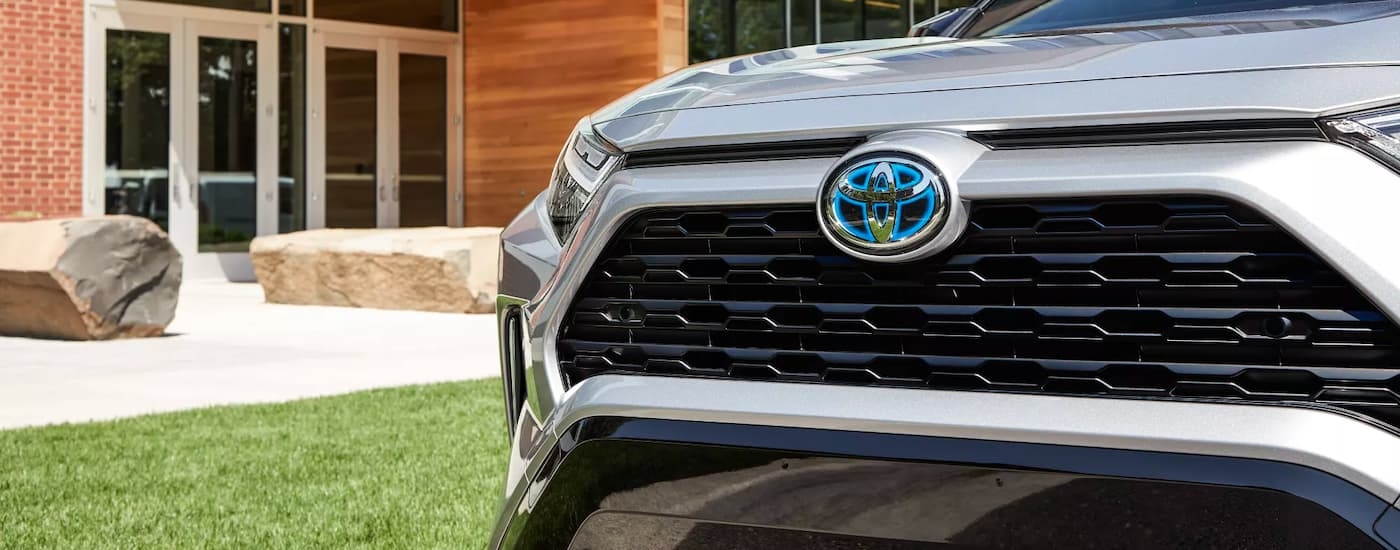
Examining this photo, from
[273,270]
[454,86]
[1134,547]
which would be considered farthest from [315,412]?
[454,86]

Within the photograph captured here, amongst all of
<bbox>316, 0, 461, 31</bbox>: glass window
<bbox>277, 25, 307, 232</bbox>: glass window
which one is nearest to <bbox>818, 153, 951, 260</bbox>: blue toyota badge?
<bbox>277, 25, 307, 232</bbox>: glass window

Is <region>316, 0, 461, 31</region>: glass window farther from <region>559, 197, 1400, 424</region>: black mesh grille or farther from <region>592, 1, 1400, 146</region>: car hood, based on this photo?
<region>559, 197, 1400, 424</region>: black mesh grille

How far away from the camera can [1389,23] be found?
70.2 inches

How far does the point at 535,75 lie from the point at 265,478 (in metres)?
12.8

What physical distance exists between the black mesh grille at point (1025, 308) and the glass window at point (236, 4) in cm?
1543

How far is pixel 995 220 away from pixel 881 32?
61.0 feet

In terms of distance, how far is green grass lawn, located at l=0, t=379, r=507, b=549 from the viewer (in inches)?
161

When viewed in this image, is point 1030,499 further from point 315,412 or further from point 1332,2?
point 315,412

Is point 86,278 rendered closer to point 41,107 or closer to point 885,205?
point 41,107

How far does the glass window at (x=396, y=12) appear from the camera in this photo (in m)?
17.7

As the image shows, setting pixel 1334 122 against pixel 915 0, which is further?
pixel 915 0

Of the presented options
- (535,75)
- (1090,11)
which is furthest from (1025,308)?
(535,75)

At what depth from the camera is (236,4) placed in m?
16.7

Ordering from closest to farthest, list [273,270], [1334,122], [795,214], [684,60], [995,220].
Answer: [1334,122] < [995,220] < [795,214] < [273,270] < [684,60]
